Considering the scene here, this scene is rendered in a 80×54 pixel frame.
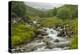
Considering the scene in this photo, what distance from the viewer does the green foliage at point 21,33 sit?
182 centimetres

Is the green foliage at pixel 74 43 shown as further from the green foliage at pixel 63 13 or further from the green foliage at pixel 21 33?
the green foliage at pixel 21 33

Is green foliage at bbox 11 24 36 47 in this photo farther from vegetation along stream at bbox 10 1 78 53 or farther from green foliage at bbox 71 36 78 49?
green foliage at bbox 71 36 78 49

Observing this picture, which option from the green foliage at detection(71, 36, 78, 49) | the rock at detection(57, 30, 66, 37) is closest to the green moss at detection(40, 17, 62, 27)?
the rock at detection(57, 30, 66, 37)

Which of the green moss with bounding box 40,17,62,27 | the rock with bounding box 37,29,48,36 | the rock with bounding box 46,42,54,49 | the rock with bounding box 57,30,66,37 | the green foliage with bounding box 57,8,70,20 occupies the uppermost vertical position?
the green foliage with bounding box 57,8,70,20

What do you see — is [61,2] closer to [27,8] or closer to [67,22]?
[67,22]

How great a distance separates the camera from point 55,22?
1.97m

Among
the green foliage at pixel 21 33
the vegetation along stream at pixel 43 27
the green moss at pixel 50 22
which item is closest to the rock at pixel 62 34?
the vegetation along stream at pixel 43 27

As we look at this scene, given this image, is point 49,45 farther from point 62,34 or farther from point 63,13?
point 63,13

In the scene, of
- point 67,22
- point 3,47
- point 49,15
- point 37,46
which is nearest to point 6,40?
point 3,47

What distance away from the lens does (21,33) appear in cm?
185

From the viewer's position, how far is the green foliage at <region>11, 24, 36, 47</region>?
1817 millimetres

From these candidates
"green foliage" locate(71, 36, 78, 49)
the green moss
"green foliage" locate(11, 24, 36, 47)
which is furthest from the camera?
"green foliage" locate(71, 36, 78, 49)

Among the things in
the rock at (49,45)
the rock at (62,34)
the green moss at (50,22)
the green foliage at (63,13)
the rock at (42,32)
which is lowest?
the rock at (49,45)

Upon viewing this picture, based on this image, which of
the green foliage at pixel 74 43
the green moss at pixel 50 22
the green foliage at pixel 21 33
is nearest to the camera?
the green foliage at pixel 21 33
